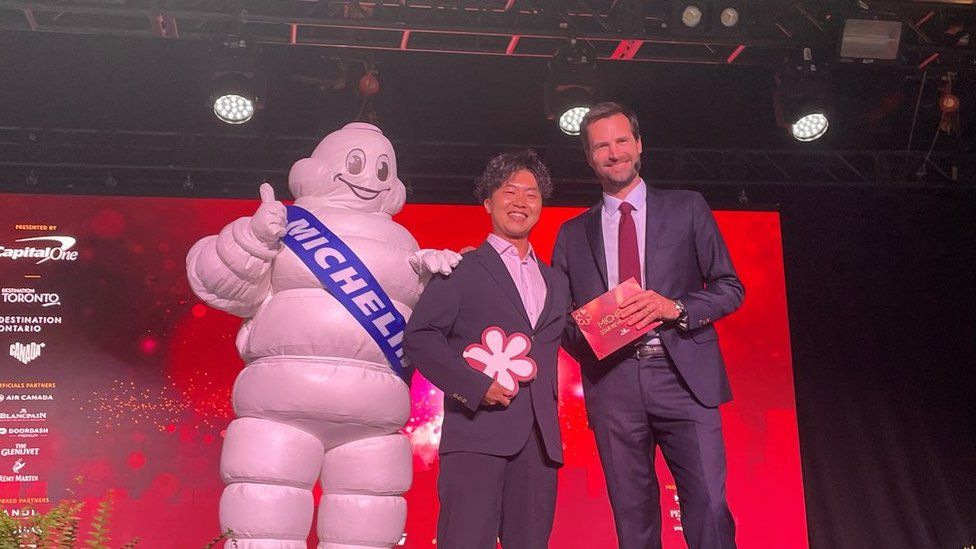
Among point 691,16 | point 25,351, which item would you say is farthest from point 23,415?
point 691,16

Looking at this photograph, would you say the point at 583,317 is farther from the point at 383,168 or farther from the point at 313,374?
the point at 383,168

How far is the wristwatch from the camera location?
2.35m

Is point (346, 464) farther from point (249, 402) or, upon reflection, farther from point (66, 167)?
point (66, 167)

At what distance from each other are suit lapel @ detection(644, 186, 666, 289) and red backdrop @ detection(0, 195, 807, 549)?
2581 millimetres

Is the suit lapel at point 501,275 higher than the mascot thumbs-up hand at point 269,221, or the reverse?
the mascot thumbs-up hand at point 269,221

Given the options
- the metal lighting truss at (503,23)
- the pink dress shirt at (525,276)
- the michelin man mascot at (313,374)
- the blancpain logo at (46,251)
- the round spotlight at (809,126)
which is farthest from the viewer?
the round spotlight at (809,126)

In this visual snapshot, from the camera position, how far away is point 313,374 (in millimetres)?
2727

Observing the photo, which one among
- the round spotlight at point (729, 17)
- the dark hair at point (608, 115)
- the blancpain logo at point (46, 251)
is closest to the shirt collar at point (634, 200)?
the dark hair at point (608, 115)

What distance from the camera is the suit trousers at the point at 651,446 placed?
90.6 inches

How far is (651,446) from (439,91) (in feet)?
11.6

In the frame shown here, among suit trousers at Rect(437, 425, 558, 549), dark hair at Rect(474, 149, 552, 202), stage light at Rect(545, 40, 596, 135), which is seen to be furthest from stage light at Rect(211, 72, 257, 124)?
suit trousers at Rect(437, 425, 558, 549)

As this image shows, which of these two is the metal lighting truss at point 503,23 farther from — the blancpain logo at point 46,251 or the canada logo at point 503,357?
the canada logo at point 503,357

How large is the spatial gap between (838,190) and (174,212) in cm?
417

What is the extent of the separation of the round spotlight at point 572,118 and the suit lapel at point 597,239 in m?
2.13
